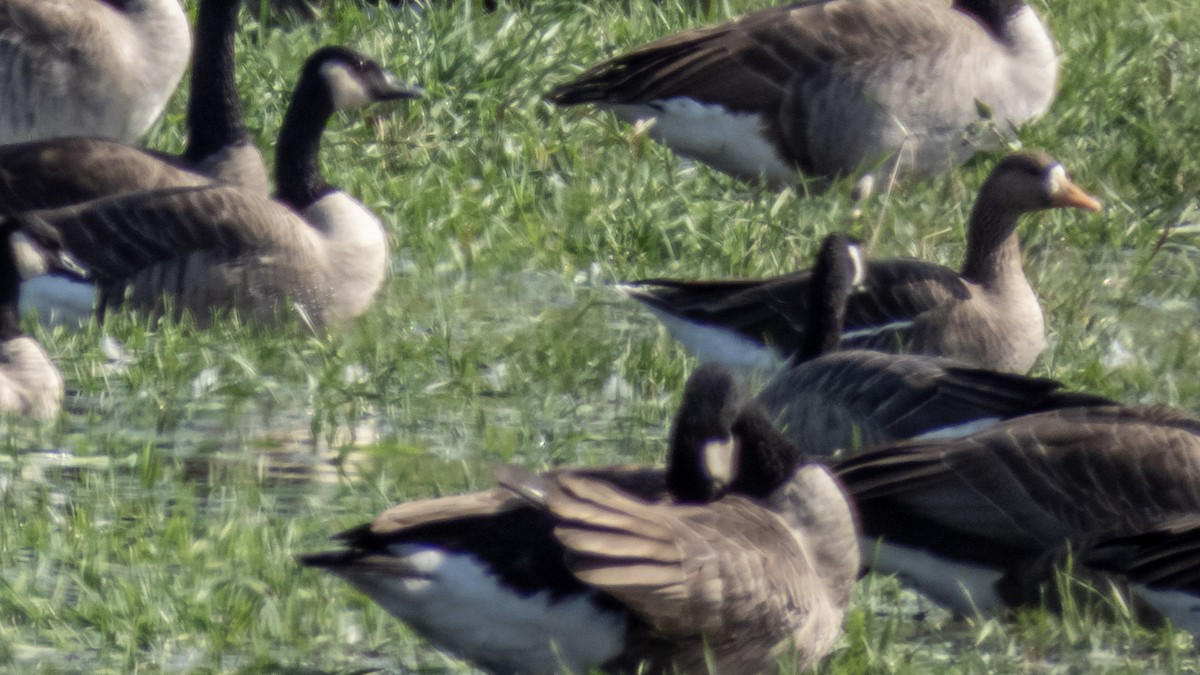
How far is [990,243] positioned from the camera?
26.9 feet

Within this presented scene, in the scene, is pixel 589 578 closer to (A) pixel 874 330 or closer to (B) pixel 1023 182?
(A) pixel 874 330

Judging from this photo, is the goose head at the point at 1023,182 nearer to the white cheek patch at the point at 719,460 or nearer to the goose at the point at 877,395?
the goose at the point at 877,395

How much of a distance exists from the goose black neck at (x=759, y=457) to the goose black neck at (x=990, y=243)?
3.16m

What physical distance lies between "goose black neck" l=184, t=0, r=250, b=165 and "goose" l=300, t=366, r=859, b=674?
4.78 metres

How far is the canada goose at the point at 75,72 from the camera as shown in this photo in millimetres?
9992

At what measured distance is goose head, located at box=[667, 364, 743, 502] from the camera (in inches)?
196

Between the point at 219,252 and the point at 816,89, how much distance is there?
3304 mm

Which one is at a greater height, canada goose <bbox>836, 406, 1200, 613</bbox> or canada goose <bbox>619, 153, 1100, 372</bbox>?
canada goose <bbox>619, 153, 1100, 372</bbox>

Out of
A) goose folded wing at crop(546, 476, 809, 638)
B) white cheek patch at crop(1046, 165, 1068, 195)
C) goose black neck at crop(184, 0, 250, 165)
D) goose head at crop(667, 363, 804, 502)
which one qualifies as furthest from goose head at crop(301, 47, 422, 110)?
goose folded wing at crop(546, 476, 809, 638)

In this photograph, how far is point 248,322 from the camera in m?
8.08

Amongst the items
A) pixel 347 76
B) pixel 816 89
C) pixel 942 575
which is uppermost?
pixel 816 89

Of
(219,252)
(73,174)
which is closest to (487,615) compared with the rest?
(219,252)

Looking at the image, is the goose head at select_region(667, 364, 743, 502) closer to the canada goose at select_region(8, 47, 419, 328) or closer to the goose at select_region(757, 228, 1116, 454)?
the goose at select_region(757, 228, 1116, 454)

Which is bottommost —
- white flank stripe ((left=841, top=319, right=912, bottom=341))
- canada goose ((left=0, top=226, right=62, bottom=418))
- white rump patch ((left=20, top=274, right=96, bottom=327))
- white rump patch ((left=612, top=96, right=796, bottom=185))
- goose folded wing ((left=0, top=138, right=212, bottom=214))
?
canada goose ((left=0, top=226, right=62, bottom=418))
